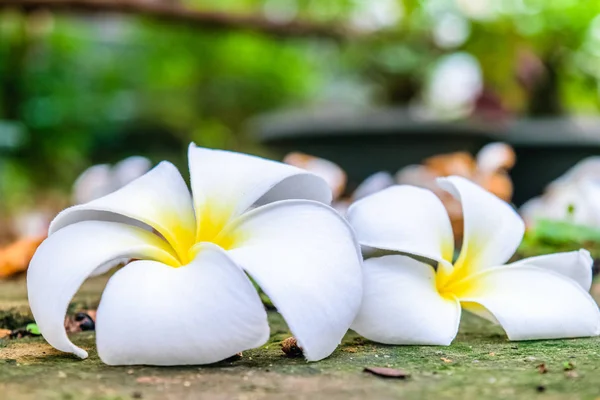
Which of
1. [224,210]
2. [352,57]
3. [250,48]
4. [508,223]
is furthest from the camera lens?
[250,48]

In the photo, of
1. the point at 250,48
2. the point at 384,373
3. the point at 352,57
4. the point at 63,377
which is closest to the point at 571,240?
the point at 384,373

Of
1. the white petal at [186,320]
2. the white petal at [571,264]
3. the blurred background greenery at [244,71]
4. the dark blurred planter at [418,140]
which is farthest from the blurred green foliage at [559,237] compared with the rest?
the blurred background greenery at [244,71]

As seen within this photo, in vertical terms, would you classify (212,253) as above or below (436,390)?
above

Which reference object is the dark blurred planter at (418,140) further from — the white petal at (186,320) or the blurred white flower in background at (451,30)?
the white petal at (186,320)

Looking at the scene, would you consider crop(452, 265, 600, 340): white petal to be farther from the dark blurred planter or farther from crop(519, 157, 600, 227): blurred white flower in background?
the dark blurred planter

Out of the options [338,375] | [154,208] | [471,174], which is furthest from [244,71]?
[338,375]

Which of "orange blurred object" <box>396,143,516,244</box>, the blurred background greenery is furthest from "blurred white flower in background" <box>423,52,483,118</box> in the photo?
"orange blurred object" <box>396,143,516,244</box>

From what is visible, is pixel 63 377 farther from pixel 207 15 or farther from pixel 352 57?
pixel 352 57
